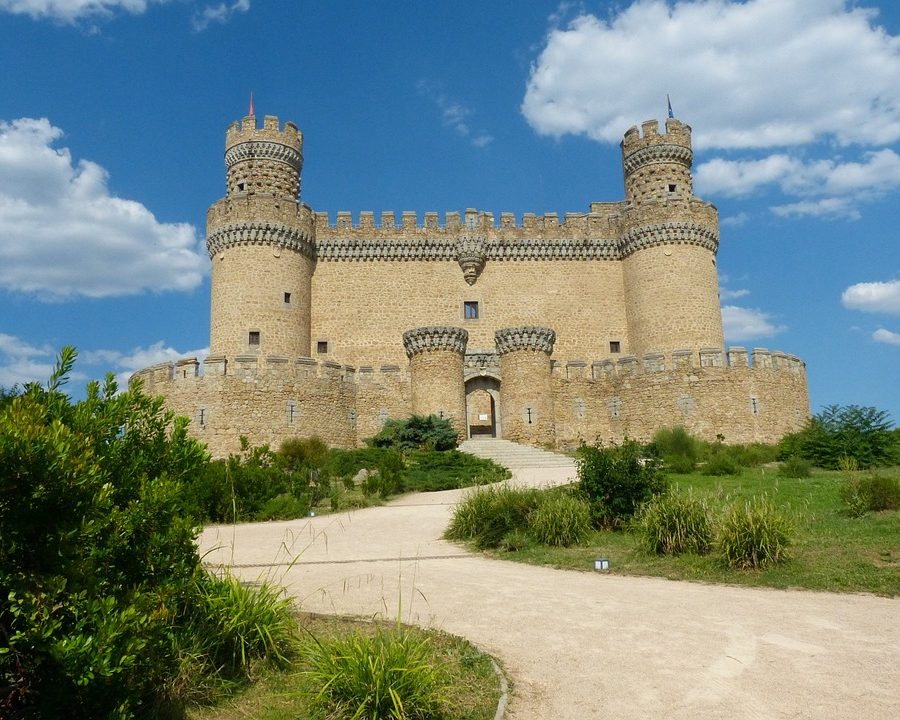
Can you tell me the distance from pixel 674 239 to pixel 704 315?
3525 millimetres

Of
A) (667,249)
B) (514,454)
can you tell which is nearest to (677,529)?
(514,454)

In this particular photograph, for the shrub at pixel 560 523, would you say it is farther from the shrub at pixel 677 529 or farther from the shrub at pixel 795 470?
the shrub at pixel 795 470

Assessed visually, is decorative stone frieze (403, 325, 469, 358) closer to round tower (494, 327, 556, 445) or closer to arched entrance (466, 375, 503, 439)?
round tower (494, 327, 556, 445)

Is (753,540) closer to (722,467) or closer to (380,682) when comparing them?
(380,682)

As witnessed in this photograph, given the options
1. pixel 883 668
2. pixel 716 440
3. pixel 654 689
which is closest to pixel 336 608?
pixel 654 689

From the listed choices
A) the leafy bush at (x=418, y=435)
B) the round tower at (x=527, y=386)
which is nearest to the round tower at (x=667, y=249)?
the round tower at (x=527, y=386)

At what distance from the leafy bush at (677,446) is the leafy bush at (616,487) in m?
9.10

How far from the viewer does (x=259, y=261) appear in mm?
28609

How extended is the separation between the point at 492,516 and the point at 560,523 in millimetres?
1113

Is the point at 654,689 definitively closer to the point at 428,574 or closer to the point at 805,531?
the point at 428,574

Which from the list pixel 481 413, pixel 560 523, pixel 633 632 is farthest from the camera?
pixel 481 413

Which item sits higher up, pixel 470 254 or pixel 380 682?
pixel 470 254

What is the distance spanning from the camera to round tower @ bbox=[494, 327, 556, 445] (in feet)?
85.1

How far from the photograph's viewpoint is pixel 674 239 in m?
30.3
